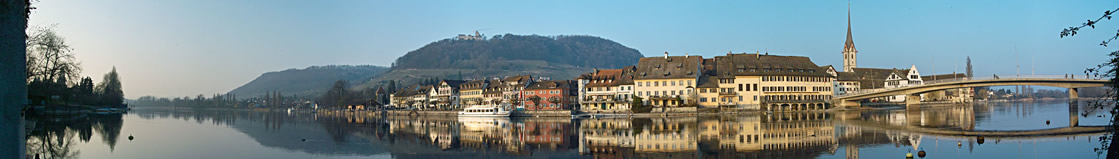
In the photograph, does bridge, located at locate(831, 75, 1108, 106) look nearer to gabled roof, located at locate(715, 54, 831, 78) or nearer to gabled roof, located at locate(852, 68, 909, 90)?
gabled roof, located at locate(715, 54, 831, 78)

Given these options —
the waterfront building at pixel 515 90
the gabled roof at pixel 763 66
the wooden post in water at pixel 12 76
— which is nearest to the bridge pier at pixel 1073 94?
the gabled roof at pixel 763 66

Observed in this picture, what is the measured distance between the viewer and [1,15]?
1168 centimetres

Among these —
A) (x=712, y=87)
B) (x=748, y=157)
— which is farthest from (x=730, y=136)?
(x=712, y=87)

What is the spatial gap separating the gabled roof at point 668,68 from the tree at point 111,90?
237 ft

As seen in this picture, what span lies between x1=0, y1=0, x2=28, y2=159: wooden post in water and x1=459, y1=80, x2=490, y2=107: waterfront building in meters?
88.2

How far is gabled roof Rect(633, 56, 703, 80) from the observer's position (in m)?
80.8

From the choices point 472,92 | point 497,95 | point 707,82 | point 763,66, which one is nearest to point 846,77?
point 763,66

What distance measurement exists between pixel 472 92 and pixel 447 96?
20.9 feet

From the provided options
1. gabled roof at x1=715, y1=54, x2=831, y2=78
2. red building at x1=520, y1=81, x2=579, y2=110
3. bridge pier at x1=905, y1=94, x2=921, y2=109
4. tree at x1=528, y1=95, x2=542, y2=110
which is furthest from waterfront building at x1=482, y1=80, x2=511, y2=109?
bridge pier at x1=905, y1=94, x2=921, y2=109

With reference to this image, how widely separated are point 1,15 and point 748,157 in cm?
2366

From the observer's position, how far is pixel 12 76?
12.0 metres

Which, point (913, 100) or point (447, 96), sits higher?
point (447, 96)

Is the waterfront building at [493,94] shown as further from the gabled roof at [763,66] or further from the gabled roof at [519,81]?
the gabled roof at [763,66]

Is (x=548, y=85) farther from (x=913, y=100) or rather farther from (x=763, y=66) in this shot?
(x=913, y=100)
